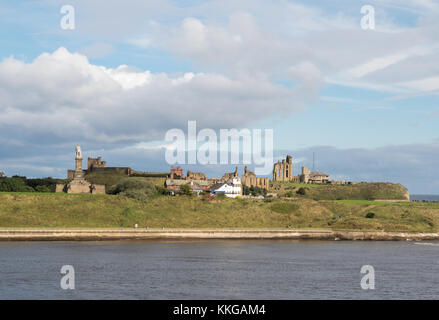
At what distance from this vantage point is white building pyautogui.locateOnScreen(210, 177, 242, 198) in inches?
4680

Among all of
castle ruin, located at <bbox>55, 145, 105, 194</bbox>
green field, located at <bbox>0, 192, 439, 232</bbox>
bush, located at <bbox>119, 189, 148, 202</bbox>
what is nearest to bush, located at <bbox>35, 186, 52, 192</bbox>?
castle ruin, located at <bbox>55, 145, 105, 194</bbox>

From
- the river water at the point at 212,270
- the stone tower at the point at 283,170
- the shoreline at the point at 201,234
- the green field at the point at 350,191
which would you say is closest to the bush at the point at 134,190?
the shoreline at the point at 201,234

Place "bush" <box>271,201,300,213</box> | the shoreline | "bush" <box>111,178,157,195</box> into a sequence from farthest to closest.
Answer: "bush" <box>111,178,157,195</box>, "bush" <box>271,201,300,213</box>, the shoreline

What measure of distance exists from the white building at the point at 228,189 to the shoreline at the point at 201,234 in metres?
38.4

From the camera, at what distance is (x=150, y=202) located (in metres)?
89.6

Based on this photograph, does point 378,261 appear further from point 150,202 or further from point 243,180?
point 243,180

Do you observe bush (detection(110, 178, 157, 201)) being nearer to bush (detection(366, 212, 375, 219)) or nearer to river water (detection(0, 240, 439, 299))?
river water (detection(0, 240, 439, 299))

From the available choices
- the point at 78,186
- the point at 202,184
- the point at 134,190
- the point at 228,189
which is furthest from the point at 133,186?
the point at 202,184

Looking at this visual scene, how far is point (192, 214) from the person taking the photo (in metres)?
86.3

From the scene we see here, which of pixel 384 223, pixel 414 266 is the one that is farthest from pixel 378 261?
pixel 384 223

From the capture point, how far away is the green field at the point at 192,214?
78.0m

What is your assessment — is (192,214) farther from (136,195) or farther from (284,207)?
(284,207)

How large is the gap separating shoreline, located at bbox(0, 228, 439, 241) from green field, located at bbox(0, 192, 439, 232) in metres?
2.94
